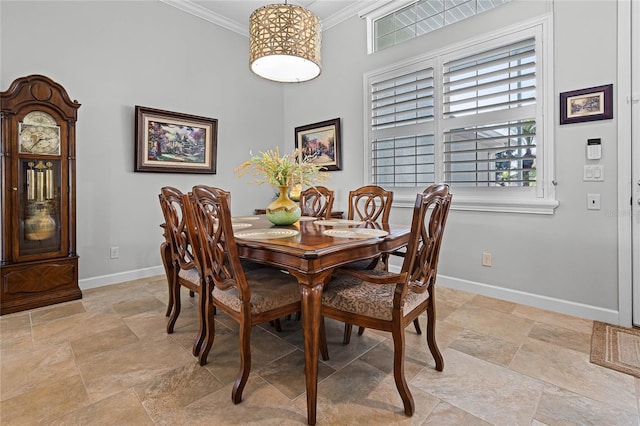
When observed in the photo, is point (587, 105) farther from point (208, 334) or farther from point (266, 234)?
point (208, 334)

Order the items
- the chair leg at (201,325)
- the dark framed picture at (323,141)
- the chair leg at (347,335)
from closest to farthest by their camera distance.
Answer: the chair leg at (201,325)
the chair leg at (347,335)
the dark framed picture at (323,141)

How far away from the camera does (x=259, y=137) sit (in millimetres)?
4660

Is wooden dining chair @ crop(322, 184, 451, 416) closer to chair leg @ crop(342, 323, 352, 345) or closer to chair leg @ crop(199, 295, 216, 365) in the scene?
chair leg @ crop(342, 323, 352, 345)

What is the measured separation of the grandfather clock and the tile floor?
0.33m

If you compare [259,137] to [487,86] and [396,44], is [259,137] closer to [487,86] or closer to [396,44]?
[396,44]

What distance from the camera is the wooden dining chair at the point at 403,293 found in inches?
56.1

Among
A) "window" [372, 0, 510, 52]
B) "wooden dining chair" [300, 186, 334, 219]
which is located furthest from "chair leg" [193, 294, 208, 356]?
"window" [372, 0, 510, 52]

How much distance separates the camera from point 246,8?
3902 millimetres

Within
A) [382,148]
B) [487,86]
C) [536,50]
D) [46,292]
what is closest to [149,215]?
[46,292]

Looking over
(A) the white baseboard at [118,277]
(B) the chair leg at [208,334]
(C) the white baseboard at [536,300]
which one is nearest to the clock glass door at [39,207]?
(A) the white baseboard at [118,277]

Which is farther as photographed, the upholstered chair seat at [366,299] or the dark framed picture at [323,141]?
the dark framed picture at [323,141]

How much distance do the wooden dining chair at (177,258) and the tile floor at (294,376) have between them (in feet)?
0.59

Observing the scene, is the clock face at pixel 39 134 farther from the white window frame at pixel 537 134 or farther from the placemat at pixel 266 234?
A: the white window frame at pixel 537 134

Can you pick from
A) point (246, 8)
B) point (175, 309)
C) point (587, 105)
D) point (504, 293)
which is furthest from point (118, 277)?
point (587, 105)
